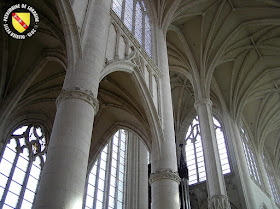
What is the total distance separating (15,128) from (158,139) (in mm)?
7866

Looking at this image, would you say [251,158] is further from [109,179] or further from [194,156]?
[109,179]

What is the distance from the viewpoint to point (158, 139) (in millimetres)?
10680

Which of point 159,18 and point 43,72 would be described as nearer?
point 43,72

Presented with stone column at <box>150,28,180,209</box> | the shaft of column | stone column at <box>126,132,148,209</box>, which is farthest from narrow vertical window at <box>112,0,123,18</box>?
the shaft of column

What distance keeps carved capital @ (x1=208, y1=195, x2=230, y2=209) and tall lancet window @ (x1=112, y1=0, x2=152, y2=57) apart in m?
6.92

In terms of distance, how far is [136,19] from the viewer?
1371cm

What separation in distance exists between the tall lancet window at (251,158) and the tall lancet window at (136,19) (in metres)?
12.2

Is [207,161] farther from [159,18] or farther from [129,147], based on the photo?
[159,18]

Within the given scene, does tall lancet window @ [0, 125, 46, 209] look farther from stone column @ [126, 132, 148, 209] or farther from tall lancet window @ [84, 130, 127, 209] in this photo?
stone column @ [126, 132, 148, 209]

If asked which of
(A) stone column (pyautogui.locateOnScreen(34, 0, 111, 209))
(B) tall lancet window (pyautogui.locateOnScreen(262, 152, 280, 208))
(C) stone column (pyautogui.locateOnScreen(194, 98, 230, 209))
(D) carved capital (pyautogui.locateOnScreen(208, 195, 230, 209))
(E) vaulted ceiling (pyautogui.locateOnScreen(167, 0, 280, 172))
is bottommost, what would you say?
(A) stone column (pyautogui.locateOnScreen(34, 0, 111, 209))

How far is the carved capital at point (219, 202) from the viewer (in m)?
14.0

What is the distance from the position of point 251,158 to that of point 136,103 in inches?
548

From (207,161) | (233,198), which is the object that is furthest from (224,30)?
(233,198)

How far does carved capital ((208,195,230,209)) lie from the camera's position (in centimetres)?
1396
